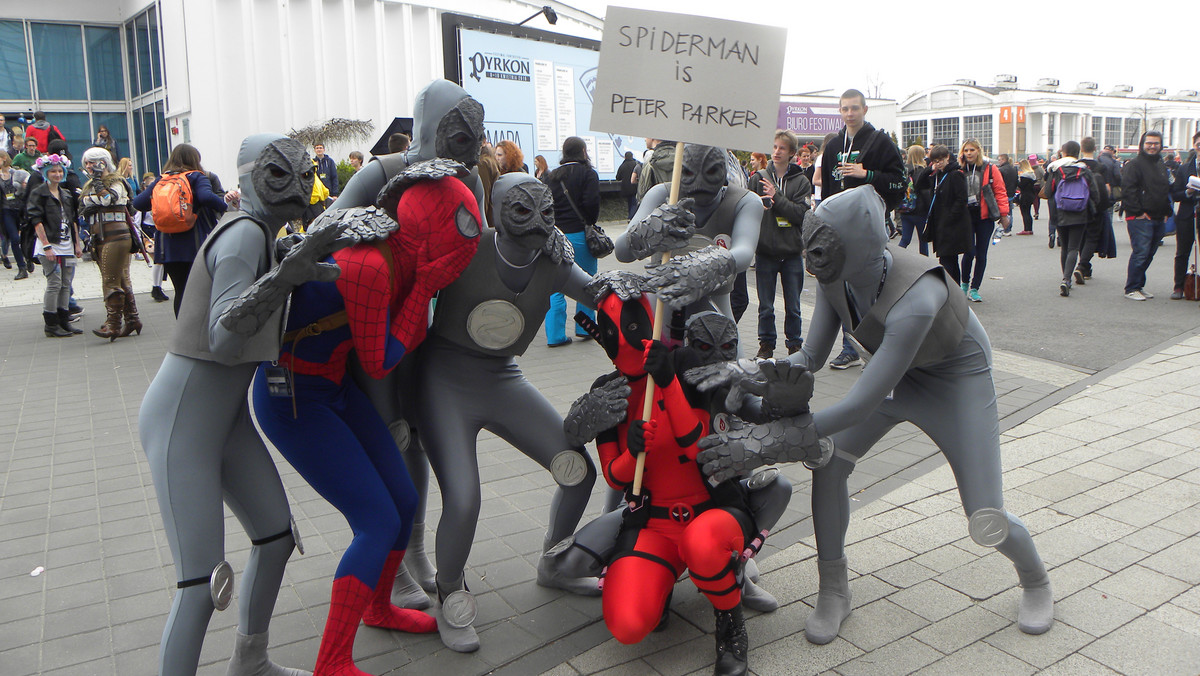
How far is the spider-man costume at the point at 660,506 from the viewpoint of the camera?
2.96 m

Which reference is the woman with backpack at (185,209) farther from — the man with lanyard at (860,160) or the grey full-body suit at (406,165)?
the man with lanyard at (860,160)

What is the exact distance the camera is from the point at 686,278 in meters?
3.02

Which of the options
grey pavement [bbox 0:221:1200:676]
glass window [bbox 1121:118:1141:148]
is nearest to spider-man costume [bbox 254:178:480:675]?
grey pavement [bbox 0:221:1200:676]

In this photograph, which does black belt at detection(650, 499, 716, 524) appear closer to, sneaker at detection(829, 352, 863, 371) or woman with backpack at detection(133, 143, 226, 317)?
sneaker at detection(829, 352, 863, 371)

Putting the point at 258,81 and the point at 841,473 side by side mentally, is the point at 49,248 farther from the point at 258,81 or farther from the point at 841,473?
the point at 258,81

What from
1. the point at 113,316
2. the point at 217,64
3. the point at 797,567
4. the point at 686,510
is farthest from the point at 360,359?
the point at 217,64

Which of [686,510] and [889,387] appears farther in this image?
[686,510]

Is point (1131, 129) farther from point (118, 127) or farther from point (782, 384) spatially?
point (782, 384)

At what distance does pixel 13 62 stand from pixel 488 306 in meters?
26.0

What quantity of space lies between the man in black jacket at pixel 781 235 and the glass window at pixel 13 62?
23591mm

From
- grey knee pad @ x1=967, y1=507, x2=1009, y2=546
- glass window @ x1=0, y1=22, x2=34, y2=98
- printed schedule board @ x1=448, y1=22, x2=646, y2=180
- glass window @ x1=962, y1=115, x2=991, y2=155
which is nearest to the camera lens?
grey knee pad @ x1=967, y1=507, x2=1009, y2=546

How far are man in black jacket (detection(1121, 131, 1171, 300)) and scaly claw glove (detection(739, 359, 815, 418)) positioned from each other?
9.33 metres

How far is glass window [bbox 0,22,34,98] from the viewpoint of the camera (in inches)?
897

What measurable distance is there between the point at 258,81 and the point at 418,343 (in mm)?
18968
